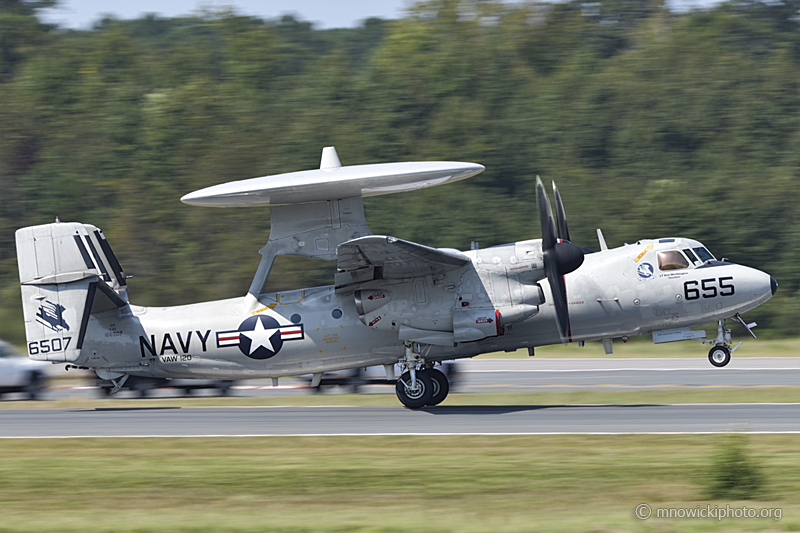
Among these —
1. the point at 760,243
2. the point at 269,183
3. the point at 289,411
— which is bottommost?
the point at 760,243

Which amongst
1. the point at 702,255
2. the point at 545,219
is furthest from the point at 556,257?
the point at 702,255

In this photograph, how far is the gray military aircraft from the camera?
54.5ft

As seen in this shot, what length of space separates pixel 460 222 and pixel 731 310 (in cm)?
2099

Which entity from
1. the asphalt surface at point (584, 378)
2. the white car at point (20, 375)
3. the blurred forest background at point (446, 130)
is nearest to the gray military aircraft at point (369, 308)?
the asphalt surface at point (584, 378)

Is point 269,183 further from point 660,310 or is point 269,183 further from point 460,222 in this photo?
point 460,222

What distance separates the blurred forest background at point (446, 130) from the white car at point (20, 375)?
13.8 metres

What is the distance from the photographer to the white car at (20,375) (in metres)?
20.5

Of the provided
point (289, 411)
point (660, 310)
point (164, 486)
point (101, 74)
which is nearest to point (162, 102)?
point (101, 74)

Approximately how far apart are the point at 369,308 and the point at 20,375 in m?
9.23

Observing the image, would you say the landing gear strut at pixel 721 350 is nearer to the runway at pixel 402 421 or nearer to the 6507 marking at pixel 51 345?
the runway at pixel 402 421

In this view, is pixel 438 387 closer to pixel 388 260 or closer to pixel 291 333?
pixel 388 260

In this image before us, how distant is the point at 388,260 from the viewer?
1617 cm

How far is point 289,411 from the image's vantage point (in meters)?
17.6

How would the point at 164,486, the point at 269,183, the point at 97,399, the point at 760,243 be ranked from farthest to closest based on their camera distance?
the point at 760,243 → the point at 97,399 → the point at 269,183 → the point at 164,486
